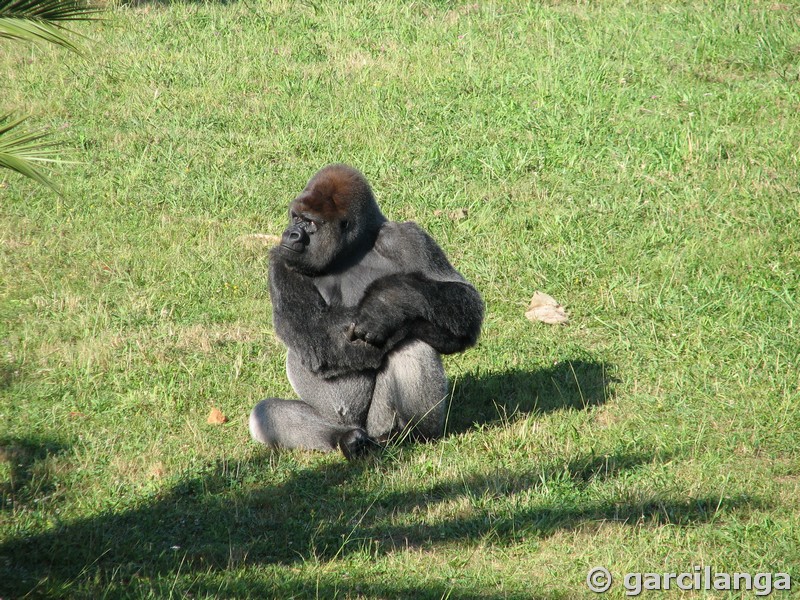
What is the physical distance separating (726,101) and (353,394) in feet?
18.2

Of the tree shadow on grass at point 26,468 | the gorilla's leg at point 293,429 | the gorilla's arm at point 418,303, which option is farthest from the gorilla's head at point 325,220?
the tree shadow on grass at point 26,468

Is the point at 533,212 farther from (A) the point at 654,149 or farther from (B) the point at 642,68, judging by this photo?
(B) the point at 642,68

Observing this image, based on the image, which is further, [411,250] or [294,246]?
[411,250]

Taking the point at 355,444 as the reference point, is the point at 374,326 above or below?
above

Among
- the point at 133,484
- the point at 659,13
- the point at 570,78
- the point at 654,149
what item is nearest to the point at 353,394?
the point at 133,484

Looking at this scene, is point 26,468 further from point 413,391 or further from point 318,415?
point 413,391

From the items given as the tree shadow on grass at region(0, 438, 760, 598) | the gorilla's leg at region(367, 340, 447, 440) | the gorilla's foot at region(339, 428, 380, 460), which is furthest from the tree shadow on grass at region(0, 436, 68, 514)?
the gorilla's leg at region(367, 340, 447, 440)

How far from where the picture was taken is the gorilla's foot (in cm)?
491

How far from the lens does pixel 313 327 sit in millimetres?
4816

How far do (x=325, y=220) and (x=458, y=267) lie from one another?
8.37 ft

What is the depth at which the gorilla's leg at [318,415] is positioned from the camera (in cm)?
502

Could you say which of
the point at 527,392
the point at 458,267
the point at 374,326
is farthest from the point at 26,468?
the point at 458,267

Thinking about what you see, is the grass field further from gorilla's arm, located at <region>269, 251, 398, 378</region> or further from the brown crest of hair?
the brown crest of hair

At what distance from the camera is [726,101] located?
8773 mm
